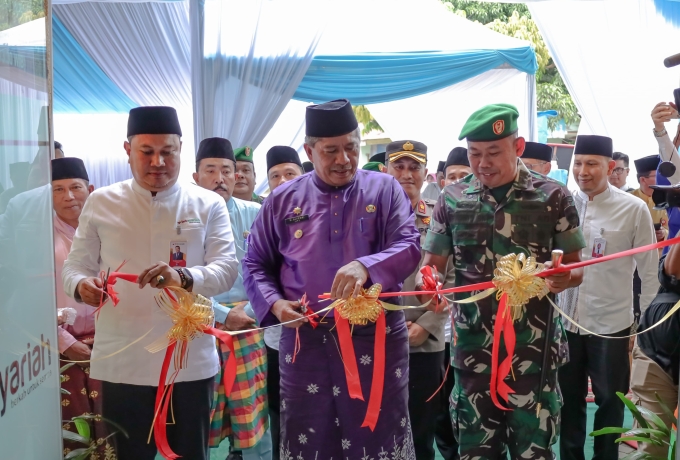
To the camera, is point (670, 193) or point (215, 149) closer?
point (670, 193)

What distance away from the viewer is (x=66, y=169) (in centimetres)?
351

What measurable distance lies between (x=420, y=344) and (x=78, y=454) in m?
1.53

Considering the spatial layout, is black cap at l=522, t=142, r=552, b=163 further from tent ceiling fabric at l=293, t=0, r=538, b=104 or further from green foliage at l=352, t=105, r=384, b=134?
green foliage at l=352, t=105, r=384, b=134

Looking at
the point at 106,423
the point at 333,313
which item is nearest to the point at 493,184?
the point at 333,313

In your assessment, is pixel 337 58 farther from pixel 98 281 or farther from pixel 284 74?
pixel 98 281

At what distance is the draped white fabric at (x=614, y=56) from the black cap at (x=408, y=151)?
3.60 metres

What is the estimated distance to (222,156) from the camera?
12.0ft

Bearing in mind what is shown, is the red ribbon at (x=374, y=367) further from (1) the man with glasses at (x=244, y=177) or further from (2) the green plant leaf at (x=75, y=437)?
(1) the man with glasses at (x=244, y=177)

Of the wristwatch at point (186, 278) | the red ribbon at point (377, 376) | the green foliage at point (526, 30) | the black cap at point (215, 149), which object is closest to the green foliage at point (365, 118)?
the green foliage at point (526, 30)

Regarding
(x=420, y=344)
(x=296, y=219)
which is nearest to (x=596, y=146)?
(x=420, y=344)

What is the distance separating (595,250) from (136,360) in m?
2.35

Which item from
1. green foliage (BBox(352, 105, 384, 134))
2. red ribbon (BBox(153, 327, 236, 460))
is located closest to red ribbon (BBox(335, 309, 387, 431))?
red ribbon (BBox(153, 327, 236, 460))

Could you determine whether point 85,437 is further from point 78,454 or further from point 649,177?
point 649,177

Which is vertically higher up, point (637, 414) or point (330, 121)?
point (330, 121)
